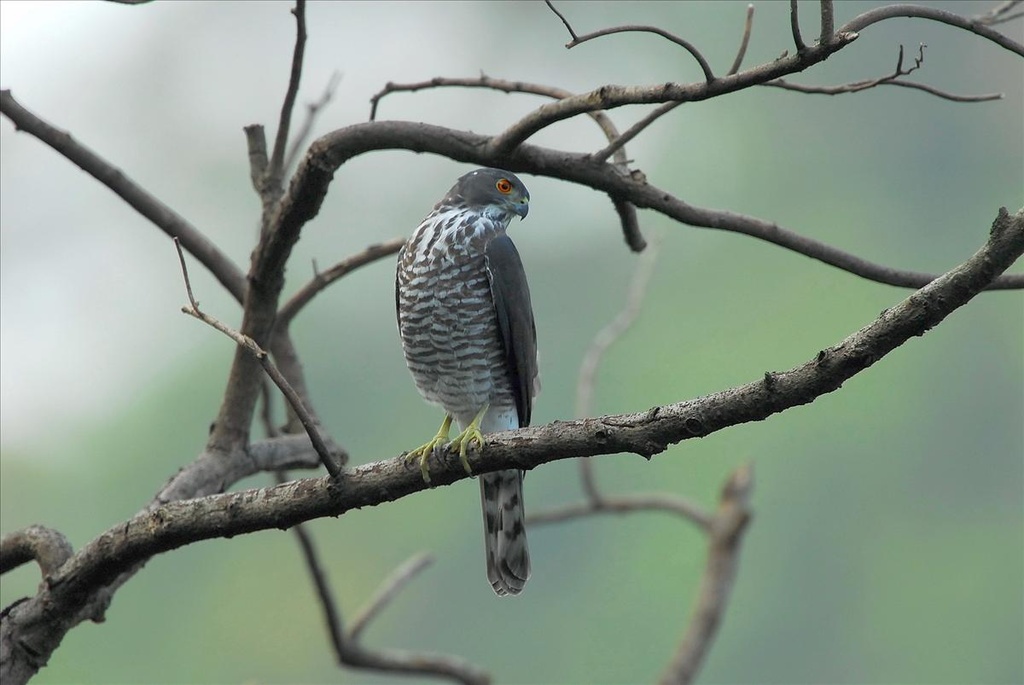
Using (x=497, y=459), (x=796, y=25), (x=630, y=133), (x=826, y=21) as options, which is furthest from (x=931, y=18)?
(x=497, y=459)

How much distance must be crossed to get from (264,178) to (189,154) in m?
33.6

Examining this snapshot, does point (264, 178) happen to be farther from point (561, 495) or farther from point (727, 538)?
point (561, 495)

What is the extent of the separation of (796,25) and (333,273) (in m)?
2.48

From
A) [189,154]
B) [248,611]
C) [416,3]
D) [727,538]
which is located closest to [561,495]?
[248,611]

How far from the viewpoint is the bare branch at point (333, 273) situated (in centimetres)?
475

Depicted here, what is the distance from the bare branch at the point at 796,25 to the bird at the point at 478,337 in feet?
6.15

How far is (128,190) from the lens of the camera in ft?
14.5

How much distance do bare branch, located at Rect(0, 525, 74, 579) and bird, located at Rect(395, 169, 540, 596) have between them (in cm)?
138

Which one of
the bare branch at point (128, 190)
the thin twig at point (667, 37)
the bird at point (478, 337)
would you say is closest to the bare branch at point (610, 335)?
the bird at point (478, 337)

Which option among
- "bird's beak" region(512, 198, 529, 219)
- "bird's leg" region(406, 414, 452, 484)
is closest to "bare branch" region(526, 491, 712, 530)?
"bird's beak" region(512, 198, 529, 219)

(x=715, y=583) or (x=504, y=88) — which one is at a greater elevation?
(x=504, y=88)

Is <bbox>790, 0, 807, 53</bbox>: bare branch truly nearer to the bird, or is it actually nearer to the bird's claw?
the bird's claw

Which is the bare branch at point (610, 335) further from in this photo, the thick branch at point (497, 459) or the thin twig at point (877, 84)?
the thick branch at point (497, 459)

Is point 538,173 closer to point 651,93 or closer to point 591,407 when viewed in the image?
point 651,93
